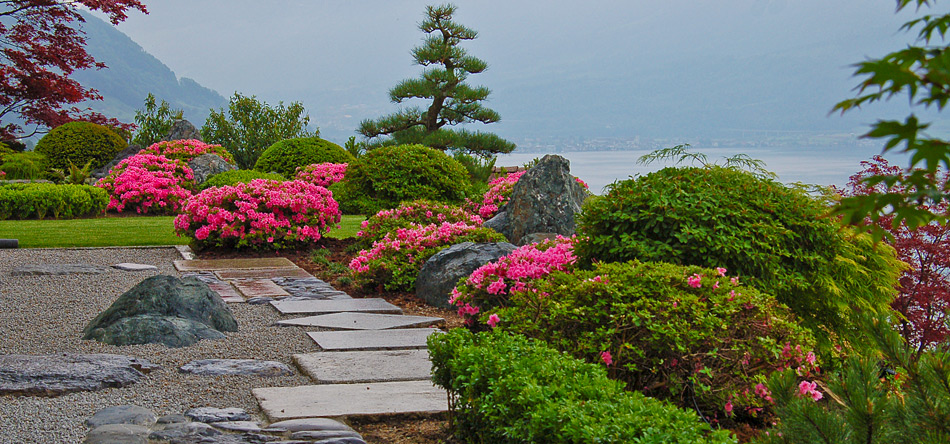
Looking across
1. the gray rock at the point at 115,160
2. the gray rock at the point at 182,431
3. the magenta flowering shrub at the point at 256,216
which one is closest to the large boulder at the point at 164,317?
the gray rock at the point at 182,431

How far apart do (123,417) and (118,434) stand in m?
0.26

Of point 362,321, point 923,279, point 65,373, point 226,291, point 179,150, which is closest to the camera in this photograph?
point 65,373

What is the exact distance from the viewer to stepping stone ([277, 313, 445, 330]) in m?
5.44

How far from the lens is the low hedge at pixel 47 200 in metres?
12.5

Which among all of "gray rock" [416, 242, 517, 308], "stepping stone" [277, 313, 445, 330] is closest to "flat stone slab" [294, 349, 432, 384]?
"stepping stone" [277, 313, 445, 330]

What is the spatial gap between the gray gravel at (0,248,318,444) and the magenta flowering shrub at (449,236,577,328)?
3.56 feet

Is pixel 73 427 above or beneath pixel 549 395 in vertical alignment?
beneath

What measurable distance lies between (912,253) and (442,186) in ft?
26.7

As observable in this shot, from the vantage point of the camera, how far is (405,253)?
7.17 metres

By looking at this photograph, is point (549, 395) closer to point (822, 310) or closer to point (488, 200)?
point (822, 310)

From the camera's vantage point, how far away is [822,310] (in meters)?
4.45

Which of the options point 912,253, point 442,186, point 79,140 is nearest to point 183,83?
point 79,140

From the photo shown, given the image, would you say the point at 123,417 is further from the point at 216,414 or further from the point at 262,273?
the point at 262,273

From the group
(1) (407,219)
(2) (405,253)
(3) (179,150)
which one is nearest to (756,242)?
(2) (405,253)
